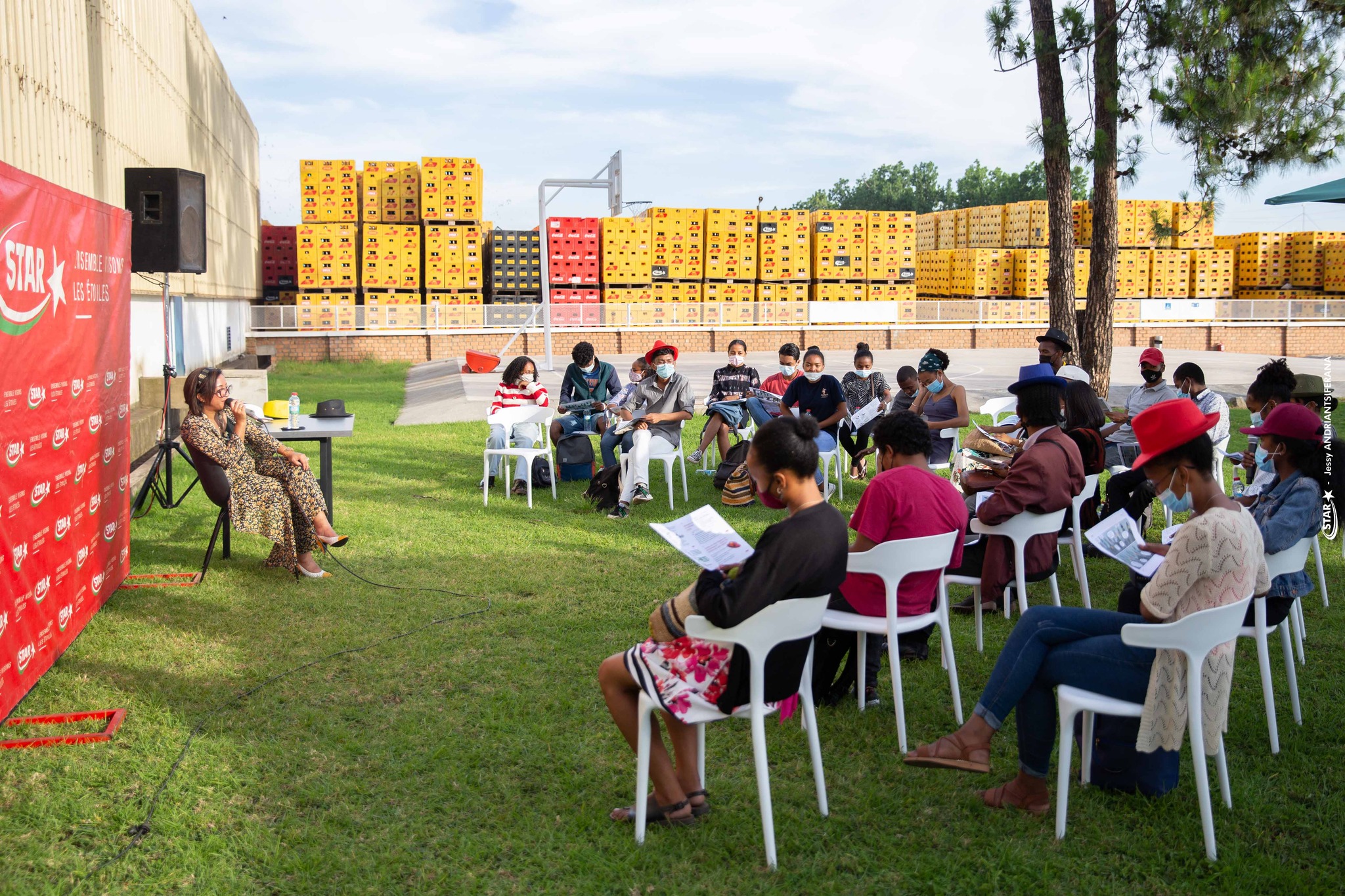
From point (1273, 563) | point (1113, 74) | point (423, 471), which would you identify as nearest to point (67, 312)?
point (1273, 563)

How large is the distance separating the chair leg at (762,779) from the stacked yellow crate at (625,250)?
24185 millimetres

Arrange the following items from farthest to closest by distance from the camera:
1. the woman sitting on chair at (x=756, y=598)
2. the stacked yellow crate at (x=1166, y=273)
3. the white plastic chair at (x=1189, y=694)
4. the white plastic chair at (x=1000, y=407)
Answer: the stacked yellow crate at (x=1166, y=273) → the white plastic chair at (x=1000, y=407) → the white plastic chair at (x=1189, y=694) → the woman sitting on chair at (x=756, y=598)

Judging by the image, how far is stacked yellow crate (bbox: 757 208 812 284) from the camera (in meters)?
27.5

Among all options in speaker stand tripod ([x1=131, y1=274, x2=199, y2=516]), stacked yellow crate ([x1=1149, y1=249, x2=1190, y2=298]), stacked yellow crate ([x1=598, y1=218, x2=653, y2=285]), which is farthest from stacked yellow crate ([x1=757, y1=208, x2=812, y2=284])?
speaker stand tripod ([x1=131, y1=274, x2=199, y2=516])

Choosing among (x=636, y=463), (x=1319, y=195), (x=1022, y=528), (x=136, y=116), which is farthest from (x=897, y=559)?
(x=136, y=116)

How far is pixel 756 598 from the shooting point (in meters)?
2.81

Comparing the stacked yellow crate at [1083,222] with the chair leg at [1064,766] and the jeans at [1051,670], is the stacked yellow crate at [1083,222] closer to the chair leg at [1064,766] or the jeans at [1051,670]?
the jeans at [1051,670]

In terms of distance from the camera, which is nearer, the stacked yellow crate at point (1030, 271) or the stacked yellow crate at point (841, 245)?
the stacked yellow crate at point (841, 245)

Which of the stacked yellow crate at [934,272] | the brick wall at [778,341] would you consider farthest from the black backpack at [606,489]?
the stacked yellow crate at [934,272]

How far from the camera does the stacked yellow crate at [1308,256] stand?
3042cm

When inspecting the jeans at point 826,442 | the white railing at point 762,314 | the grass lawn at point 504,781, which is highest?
the white railing at point 762,314

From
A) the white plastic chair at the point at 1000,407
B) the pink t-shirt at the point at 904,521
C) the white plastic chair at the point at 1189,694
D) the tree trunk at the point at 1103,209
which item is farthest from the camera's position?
the tree trunk at the point at 1103,209

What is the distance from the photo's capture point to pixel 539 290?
26.3 meters

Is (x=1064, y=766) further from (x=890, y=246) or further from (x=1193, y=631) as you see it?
(x=890, y=246)
